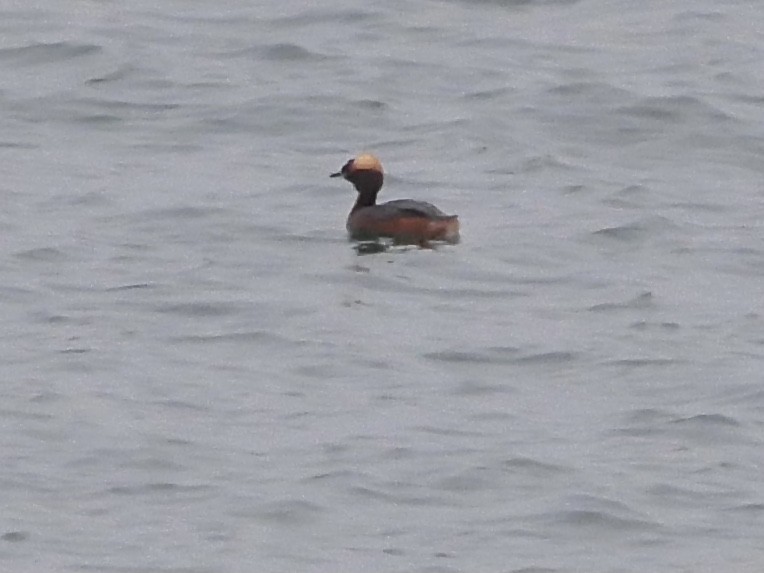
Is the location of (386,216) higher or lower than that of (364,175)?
lower

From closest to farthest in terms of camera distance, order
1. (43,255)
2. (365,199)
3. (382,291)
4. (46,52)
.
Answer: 1. (382,291)
2. (43,255)
3. (365,199)
4. (46,52)

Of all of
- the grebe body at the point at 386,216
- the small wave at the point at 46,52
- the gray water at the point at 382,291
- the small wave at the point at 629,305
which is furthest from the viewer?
the small wave at the point at 46,52

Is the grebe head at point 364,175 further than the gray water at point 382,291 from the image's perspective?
Yes

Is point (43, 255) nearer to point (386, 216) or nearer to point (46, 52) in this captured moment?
point (386, 216)

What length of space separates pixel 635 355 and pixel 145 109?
7.13 meters

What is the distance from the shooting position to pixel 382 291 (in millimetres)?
12992

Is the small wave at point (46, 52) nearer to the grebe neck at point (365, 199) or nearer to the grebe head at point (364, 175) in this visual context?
the grebe head at point (364, 175)

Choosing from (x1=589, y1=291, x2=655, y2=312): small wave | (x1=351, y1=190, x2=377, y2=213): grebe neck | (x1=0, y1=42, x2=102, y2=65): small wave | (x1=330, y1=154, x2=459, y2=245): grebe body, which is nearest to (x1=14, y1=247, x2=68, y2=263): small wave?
(x1=330, y1=154, x2=459, y2=245): grebe body

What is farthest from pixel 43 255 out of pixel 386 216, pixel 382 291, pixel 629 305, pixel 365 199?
pixel 629 305

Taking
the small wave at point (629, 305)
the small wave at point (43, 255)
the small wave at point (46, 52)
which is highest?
the small wave at point (629, 305)

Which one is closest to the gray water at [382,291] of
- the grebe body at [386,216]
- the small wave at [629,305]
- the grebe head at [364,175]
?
the small wave at [629,305]

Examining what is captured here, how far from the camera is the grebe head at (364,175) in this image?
14.9m

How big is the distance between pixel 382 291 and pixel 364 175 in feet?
6.80

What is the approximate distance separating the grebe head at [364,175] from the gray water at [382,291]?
328 millimetres
